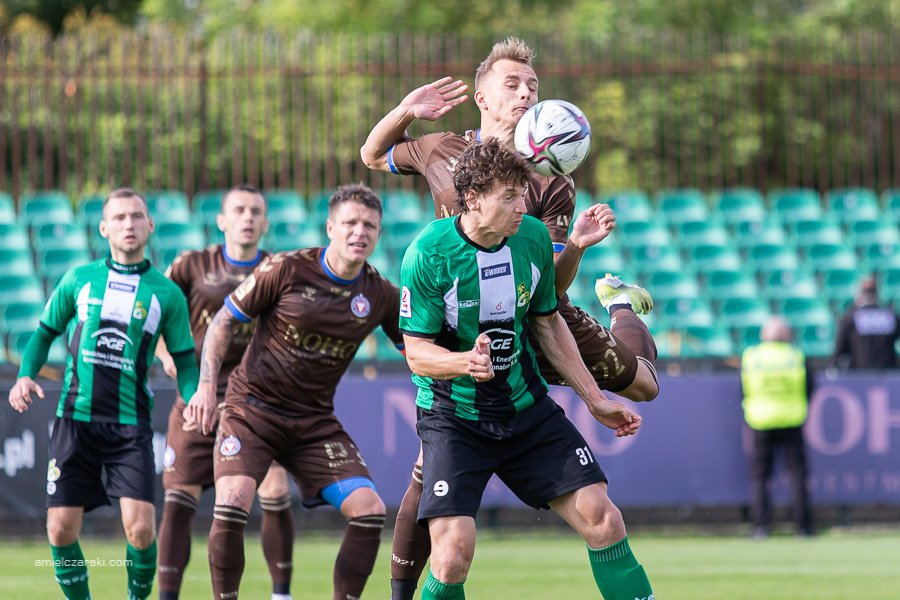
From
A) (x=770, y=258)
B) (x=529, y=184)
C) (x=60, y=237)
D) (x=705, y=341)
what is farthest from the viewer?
(x=770, y=258)

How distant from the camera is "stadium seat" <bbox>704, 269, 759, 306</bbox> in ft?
55.2

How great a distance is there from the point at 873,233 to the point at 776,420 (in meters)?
5.73

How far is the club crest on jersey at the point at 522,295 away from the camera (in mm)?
5891

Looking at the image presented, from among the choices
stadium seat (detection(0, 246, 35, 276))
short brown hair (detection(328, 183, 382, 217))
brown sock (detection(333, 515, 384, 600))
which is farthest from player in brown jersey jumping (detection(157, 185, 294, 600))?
stadium seat (detection(0, 246, 35, 276))

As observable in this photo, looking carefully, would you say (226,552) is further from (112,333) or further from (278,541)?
(112,333)

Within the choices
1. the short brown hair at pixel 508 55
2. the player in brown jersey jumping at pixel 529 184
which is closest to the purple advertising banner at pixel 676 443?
the player in brown jersey jumping at pixel 529 184

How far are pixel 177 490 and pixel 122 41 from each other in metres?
9.59

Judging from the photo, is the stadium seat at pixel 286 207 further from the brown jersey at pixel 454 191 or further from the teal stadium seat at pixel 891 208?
the brown jersey at pixel 454 191

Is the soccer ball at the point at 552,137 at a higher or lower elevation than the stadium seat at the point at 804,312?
higher

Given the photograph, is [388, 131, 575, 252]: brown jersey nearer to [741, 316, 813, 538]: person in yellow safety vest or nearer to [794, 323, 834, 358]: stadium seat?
[741, 316, 813, 538]: person in yellow safety vest

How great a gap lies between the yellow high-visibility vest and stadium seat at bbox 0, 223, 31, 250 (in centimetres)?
830

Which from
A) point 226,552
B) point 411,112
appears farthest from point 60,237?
point 411,112

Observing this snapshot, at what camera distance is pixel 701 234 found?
1759 centimetres

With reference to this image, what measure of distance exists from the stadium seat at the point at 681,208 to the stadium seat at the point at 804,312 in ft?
5.67
